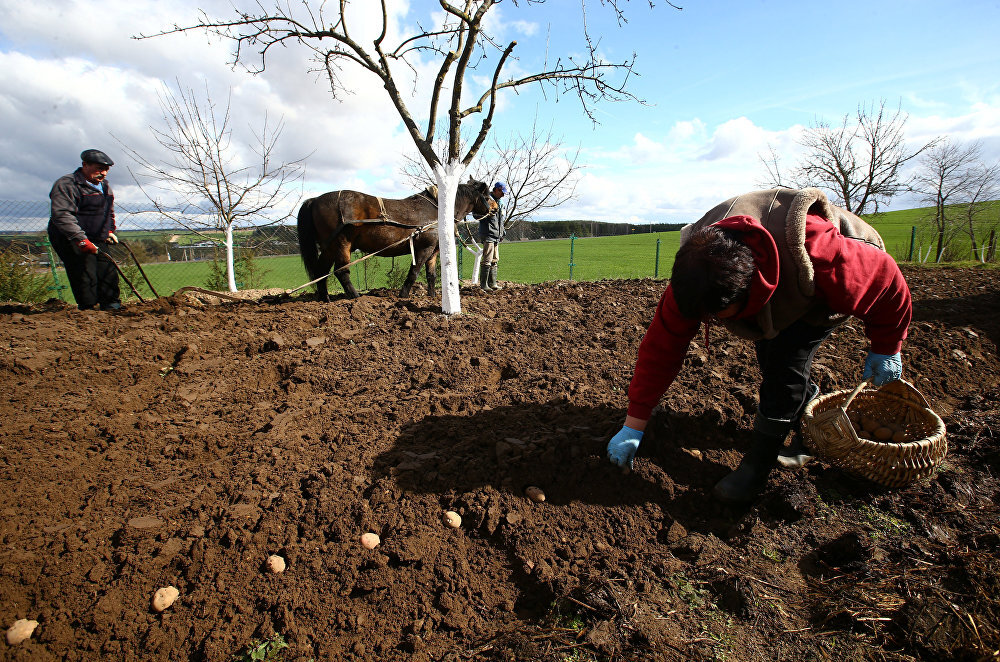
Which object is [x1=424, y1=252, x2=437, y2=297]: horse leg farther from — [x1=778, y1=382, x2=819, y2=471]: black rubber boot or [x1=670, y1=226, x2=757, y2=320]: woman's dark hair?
[x1=670, y1=226, x2=757, y2=320]: woman's dark hair

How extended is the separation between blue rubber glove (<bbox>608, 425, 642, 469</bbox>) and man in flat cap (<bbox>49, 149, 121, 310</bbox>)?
6154 millimetres

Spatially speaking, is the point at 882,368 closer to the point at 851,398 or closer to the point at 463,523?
the point at 851,398

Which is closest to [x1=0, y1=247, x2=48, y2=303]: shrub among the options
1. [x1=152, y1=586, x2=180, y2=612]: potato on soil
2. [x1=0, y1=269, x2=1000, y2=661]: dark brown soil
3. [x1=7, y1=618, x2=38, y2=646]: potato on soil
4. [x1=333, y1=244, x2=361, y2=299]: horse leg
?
[x1=333, y1=244, x2=361, y2=299]: horse leg

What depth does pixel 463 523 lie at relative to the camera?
7.00ft

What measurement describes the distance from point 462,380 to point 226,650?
2.18 meters

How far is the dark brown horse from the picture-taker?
6.64 m

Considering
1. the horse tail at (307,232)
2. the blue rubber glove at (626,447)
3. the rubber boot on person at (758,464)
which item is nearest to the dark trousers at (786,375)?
the rubber boot on person at (758,464)

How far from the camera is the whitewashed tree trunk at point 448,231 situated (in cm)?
524

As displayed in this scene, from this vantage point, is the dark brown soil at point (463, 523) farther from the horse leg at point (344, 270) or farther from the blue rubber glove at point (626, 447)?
the horse leg at point (344, 270)

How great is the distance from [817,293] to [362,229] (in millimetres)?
6018

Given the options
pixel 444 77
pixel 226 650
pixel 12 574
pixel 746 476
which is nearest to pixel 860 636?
pixel 746 476

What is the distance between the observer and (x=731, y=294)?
1.63 m

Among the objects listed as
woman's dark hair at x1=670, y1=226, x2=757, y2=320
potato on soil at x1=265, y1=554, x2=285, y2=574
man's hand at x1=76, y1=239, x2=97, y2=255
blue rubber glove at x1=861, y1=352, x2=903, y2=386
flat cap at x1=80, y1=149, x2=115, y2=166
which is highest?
flat cap at x1=80, y1=149, x2=115, y2=166

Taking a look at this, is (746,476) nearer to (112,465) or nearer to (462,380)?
(462,380)
